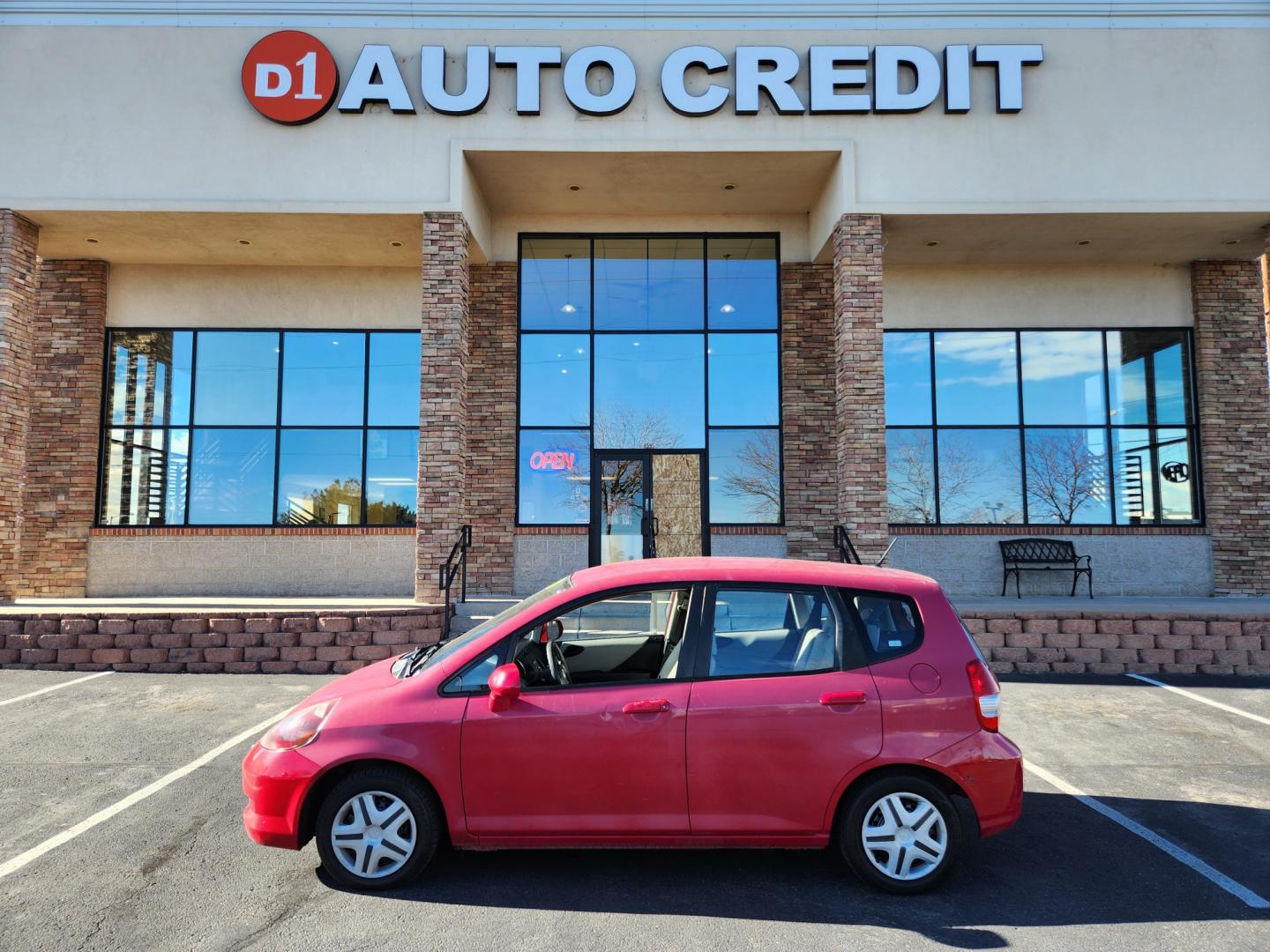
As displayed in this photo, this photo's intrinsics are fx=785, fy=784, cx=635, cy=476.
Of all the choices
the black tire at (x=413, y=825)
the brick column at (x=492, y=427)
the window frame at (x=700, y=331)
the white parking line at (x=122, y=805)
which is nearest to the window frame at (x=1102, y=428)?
the window frame at (x=700, y=331)

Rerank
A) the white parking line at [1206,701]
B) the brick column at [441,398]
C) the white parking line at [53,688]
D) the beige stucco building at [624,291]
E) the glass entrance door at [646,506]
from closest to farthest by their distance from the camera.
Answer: the white parking line at [1206,701] < the white parking line at [53,688] < the brick column at [441,398] < the beige stucco building at [624,291] < the glass entrance door at [646,506]

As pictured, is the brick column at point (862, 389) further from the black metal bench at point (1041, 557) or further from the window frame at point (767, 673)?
the window frame at point (767, 673)

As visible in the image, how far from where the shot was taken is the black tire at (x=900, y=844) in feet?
12.3

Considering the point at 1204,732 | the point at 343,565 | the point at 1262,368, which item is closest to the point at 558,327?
the point at 343,565

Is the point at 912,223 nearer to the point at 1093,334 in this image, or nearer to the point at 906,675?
the point at 1093,334

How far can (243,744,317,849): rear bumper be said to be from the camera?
376 cm

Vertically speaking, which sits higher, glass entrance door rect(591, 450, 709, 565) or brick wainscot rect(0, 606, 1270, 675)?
glass entrance door rect(591, 450, 709, 565)

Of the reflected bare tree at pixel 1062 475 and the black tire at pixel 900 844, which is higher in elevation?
the reflected bare tree at pixel 1062 475

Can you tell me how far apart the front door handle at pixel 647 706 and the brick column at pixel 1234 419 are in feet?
45.0

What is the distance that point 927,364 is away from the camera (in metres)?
14.1

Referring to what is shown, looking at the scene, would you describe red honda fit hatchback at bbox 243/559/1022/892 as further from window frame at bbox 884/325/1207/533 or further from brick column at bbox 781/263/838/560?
window frame at bbox 884/325/1207/533

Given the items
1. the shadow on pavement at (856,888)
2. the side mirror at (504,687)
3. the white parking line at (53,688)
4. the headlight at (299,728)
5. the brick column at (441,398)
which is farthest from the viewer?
the brick column at (441,398)

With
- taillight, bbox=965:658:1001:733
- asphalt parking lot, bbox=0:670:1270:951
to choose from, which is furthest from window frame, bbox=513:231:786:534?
taillight, bbox=965:658:1001:733

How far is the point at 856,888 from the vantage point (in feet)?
12.5
